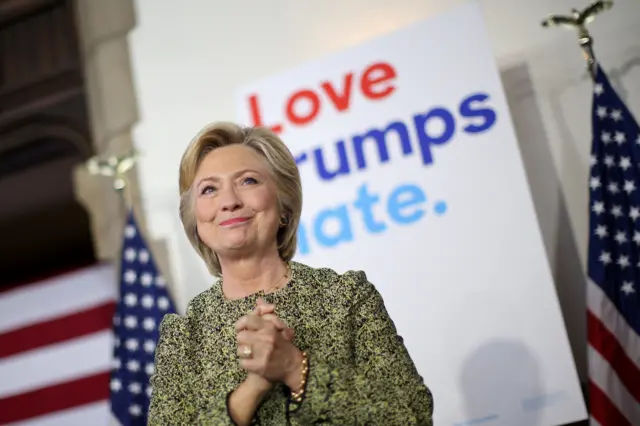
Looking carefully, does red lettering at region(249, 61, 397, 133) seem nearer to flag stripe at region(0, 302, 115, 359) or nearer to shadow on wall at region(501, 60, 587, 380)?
shadow on wall at region(501, 60, 587, 380)

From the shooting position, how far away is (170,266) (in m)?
4.14

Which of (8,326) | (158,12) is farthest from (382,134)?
(8,326)

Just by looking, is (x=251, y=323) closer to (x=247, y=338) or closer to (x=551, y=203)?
(x=247, y=338)

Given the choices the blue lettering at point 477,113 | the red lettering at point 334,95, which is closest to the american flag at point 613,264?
the blue lettering at point 477,113

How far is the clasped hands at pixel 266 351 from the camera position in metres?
1.26

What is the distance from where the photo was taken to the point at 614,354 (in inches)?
112

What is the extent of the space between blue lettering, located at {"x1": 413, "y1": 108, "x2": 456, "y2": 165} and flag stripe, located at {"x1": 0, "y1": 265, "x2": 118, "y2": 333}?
208 cm

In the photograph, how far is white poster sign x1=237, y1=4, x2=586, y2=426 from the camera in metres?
2.76

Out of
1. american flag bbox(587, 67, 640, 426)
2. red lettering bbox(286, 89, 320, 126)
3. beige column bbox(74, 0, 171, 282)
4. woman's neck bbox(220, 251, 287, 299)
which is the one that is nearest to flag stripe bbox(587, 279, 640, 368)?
american flag bbox(587, 67, 640, 426)

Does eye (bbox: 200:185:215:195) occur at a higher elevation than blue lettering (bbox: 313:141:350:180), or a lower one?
lower

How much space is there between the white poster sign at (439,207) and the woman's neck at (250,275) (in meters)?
1.51

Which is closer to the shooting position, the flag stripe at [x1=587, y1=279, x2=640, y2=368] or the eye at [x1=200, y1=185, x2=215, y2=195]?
the eye at [x1=200, y1=185, x2=215, y2=195]

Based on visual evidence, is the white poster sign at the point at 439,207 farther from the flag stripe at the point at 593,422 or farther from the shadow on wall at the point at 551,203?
the shadow on wall at the point at 551,203

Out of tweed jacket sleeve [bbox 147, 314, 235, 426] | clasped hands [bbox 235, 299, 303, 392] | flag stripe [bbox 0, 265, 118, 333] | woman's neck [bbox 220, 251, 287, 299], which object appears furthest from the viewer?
flag stripe [bbox 0, 265, 118, 333]
